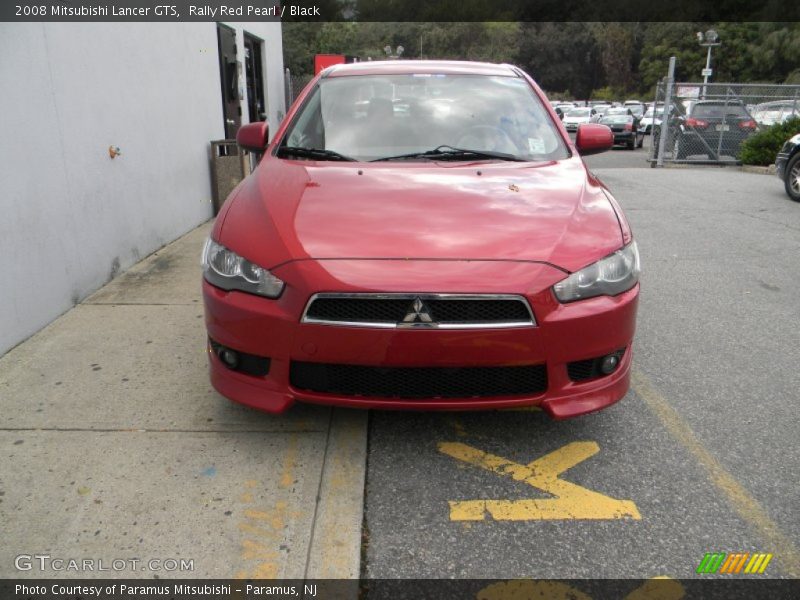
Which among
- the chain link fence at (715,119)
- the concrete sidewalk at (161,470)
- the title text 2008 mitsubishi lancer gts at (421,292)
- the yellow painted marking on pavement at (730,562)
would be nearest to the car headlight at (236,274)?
the title text 2008 mitsubishi lancer gts at (421,292)

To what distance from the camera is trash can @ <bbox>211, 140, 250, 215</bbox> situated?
311 inches

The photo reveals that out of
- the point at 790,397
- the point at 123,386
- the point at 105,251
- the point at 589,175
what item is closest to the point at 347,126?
the point at 589,175

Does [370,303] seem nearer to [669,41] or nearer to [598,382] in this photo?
[598,382]

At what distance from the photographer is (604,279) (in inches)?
106

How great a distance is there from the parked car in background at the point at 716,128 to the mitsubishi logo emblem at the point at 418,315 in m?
15.8

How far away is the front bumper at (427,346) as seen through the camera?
2512 mm

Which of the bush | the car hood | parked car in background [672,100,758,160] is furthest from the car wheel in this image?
the car hood

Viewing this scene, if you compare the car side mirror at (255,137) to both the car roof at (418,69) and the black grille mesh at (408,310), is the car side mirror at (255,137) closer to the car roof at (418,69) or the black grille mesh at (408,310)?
the car roof at (418,69)

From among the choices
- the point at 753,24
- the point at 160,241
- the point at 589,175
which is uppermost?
the point at 753,24

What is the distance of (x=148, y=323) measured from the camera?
14.3 feet

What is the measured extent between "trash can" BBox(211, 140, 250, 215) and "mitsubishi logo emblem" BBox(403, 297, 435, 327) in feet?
19.6

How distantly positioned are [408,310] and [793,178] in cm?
947

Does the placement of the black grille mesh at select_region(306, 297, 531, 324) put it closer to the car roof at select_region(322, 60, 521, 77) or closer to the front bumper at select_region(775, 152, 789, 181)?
the car roof at select_region(322, 60, 521, 77)

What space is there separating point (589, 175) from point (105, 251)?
3846 millimetres
